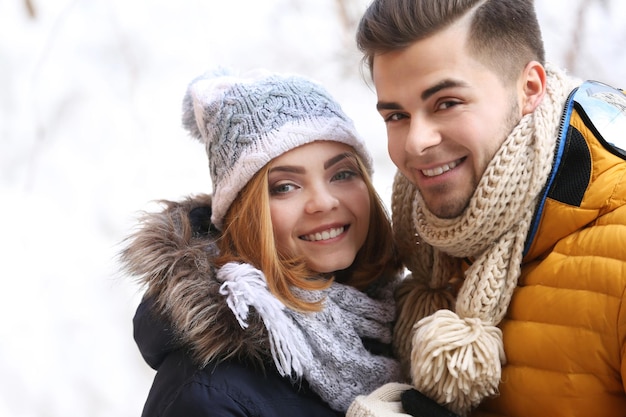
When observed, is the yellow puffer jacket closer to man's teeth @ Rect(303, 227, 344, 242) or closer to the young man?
the young man

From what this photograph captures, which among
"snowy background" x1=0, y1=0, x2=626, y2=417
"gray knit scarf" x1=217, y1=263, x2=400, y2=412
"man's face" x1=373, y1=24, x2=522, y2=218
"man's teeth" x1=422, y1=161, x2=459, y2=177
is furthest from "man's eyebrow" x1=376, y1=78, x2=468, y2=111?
"snowy background" x1=0, y1=0, x2=626, y2=417

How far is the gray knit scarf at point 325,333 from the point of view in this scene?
4.42 feet

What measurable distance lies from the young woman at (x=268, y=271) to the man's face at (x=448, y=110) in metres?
0.26

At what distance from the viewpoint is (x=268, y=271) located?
1430 millimetres

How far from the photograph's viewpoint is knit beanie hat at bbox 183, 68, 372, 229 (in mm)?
1446

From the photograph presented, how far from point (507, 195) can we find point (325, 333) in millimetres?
468

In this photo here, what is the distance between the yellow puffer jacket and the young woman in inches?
13.7

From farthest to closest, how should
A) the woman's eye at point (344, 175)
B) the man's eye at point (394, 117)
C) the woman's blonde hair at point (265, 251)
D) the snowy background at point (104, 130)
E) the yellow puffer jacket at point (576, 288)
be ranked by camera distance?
the snowy background at point (104, 130) < the woman's eye at point (344, 175) < the woman's blonde hair at point (265, 251) < the man's eye at point (394, 117) < the yellow puffer jacket at point (576, 288)

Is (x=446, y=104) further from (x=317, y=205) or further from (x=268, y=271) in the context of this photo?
(x=268, y=271)

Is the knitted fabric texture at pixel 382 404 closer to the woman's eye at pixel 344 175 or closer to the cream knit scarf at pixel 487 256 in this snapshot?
the cream knit scarf at pixel 487 256

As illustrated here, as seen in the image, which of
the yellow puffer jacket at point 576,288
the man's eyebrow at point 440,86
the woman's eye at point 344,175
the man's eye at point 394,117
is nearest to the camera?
the yellow puffer jacket at point 576,288

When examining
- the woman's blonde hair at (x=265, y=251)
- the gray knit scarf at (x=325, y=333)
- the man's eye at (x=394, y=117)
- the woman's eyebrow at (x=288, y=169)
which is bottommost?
the gray knit scarf at (x=325, y=333)

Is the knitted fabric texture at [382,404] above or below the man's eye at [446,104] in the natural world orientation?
below

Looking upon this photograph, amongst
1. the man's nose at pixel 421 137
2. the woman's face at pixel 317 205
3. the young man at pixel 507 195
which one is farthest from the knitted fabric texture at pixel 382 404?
the man's nose at pixel 421 137
